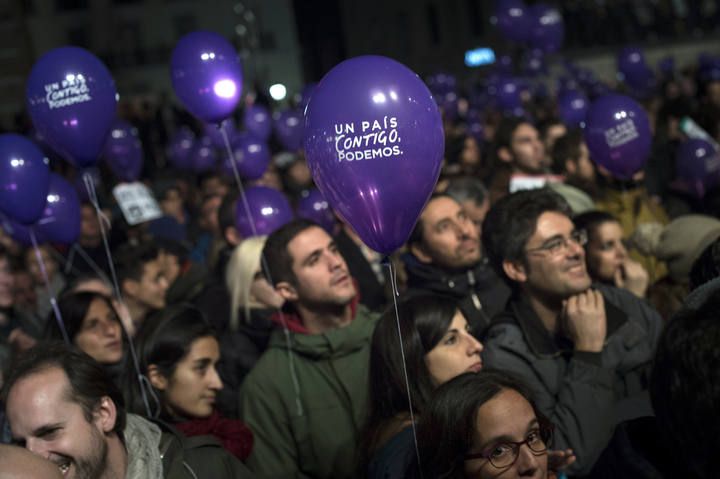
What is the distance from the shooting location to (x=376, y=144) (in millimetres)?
2535

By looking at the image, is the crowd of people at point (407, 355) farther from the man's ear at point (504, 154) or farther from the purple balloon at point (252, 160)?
the purple balloon at point (252, 160)

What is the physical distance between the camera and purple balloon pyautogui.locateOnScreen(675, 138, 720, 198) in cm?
563

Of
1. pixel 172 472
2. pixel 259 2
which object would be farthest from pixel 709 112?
pixel 259 2

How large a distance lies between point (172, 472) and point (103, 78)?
2.24 metres

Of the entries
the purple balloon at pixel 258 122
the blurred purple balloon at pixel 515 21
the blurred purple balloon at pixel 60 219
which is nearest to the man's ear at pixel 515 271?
the blurred purple balloon at pixel 60 219

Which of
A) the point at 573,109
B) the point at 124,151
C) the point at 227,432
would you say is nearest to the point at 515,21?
the point at 573,109

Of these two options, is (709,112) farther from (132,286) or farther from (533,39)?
(132,286)

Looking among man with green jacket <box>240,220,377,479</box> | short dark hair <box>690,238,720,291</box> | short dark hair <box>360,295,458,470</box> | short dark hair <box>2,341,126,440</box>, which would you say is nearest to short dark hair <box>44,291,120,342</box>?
man with green jacket <box>240,220,377,479</box>

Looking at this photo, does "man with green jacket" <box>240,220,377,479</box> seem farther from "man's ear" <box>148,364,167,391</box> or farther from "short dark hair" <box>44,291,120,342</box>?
"short dark hair" <box>44,291,120,342</box>

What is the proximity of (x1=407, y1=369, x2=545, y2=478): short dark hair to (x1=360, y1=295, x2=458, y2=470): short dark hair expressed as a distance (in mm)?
416

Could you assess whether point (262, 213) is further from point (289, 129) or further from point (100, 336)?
point (289, 129)

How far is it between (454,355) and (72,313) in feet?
6.48

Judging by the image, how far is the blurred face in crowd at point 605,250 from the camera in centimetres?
419

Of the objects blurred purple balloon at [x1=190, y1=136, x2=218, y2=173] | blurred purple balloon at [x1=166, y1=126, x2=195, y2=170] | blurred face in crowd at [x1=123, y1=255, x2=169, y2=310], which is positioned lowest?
blurred purple balloon at [x1=166, y1=126, x2=195, y2=170]
